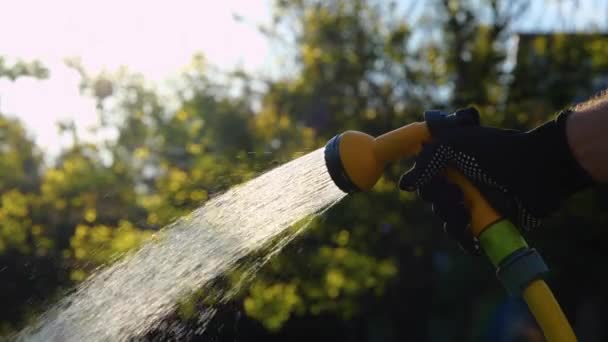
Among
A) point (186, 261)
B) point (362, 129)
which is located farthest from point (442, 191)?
point (362, 129)

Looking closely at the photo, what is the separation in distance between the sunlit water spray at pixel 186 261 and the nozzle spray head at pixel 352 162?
0.08 metres

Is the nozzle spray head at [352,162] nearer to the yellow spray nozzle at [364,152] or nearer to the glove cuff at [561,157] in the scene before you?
the yellow spray nozzle at [364,152]

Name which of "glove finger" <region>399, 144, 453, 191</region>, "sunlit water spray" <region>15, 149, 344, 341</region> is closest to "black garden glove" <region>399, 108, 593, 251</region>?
"glove finger" <region>399, 144, 453, 191</region>

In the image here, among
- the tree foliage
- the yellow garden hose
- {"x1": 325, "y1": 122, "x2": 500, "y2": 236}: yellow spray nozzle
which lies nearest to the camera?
the yellow garden hose

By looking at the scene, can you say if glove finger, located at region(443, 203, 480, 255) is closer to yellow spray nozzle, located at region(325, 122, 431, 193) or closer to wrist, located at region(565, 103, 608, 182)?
yellow spray nozzle, located at region(325, 122, 431, 193)

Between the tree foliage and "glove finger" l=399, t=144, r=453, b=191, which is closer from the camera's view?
"glove finger" l=399, t=144, r=453, b=191

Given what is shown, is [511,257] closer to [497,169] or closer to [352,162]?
[497,169]

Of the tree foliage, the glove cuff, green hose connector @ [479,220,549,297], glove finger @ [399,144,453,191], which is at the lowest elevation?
the tree foliage

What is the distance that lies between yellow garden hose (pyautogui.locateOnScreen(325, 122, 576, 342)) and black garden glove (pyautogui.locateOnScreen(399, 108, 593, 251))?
0.02 m

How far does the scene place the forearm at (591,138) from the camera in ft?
5.62

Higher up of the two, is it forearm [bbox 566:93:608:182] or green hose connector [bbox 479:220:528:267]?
forearm [bbox 566:93:608:182]

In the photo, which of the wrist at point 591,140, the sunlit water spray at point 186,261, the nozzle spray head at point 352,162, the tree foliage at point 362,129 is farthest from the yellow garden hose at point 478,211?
the tree foliage at point 362,129

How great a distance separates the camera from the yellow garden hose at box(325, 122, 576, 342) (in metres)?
1.62

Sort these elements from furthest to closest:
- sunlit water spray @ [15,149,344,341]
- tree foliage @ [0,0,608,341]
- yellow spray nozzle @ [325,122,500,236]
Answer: tree foliage @ [0,0,608,341] < sunlit water spray @ [15,149,344,341] < yellow spray nozzle @ [325,122,500,236]
